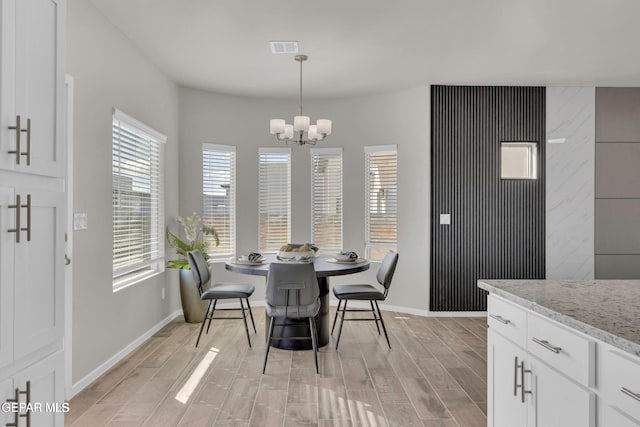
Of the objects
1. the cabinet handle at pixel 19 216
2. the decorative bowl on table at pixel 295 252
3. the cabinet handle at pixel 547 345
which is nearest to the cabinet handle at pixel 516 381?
the cabinet handle at pixel 547 345

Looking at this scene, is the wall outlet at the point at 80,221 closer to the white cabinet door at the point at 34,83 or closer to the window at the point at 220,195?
the white cabinet door at the point at 34,83

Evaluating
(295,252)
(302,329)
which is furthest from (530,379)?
(295,252)

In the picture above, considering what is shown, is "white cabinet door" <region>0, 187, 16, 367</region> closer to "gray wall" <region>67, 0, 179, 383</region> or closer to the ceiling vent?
"gray wall" <region>67, 0, 179, 383</region>

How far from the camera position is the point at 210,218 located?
5.64 m

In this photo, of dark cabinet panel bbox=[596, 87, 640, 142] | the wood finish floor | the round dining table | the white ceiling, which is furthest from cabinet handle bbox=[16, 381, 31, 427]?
dark cabinet panel bbox=[596, 87, 640, 142]

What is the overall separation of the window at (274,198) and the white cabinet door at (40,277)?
169 inches

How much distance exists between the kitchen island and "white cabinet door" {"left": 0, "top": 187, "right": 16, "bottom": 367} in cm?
180

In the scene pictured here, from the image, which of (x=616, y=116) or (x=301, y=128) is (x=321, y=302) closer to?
(x=301, y=128)

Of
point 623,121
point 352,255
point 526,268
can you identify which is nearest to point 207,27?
point 352,255

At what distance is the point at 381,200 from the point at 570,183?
2327mm

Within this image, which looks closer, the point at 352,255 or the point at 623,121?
the point at 352,255

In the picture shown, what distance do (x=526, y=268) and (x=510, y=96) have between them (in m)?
2.15

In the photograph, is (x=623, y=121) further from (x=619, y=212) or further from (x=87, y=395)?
(x=87, y=395)

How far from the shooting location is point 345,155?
592 centimetres
